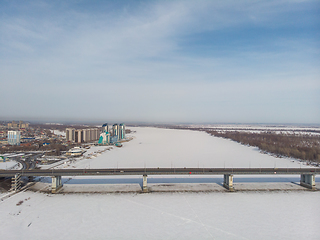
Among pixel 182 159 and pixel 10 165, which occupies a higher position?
pixel 182 159

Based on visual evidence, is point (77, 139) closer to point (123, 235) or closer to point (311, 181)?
point (123, 235)

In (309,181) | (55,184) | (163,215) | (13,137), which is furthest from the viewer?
(13,137)

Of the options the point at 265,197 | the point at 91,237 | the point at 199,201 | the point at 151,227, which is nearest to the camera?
the point at 91,237

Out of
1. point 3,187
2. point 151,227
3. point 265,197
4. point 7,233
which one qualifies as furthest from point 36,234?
point 265,197

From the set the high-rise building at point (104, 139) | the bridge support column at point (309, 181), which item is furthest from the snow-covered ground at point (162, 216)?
the high-rise building at point (104, 139)

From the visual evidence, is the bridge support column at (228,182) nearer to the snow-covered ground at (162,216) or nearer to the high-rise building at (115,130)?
the snow-covered ground at (162,216)

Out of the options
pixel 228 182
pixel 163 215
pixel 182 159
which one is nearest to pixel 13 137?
pixel 182 159

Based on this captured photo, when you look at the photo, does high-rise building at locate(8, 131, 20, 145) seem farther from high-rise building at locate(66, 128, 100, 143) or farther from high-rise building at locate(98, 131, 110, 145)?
high-rise building at locate(98, 131, 110, 145)

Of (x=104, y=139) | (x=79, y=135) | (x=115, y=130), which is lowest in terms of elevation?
(x=104, y=139)

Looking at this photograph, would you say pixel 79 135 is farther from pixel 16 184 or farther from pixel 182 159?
pixel 16 184
